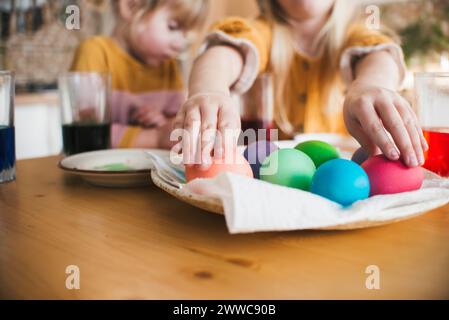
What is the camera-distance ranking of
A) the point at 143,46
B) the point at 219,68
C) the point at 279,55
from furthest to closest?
the point at 143,46 → the point at 279,55 → the point at 219,68

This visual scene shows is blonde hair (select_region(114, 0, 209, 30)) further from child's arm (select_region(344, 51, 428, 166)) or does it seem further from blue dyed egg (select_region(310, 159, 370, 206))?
blue dyed egg (select_region(310, 159, 370, 206))

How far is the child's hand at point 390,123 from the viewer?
1.66ft

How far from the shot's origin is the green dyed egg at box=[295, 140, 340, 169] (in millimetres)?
599

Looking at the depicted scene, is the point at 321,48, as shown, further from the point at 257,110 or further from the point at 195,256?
the point at 195,256

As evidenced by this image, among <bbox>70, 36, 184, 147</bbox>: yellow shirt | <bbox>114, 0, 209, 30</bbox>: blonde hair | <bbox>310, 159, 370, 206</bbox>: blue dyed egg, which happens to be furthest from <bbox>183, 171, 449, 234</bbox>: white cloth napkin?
<bbox>114, 0, 209, 30</bbox>: blonde hair

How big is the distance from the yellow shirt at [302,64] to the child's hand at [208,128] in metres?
0.48

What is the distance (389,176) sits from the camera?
0.50 metres

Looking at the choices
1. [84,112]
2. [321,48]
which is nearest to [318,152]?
[84,112]

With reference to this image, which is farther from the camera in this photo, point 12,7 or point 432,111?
point 12,7

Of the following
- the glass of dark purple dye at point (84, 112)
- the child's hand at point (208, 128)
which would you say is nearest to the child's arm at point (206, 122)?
the child's hand at point (208, 128)

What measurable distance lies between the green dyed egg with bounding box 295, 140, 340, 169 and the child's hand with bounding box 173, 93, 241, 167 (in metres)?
0.12

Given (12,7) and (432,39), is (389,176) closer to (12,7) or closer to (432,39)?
(432,39)
